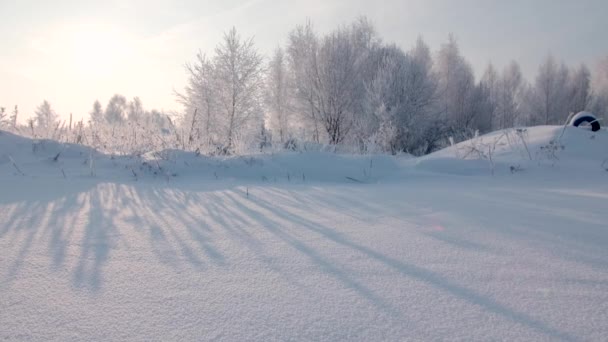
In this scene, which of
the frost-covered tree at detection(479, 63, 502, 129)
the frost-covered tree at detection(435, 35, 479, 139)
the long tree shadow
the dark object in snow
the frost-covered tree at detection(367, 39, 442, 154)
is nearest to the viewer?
the long tree shadow

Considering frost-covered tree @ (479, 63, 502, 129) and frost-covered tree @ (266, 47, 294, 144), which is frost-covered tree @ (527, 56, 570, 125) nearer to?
frost-covered tree @ (479, 63, 502, 129)

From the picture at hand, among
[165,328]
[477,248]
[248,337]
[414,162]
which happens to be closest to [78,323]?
[165,328]

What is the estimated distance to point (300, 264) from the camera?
2.98 ft

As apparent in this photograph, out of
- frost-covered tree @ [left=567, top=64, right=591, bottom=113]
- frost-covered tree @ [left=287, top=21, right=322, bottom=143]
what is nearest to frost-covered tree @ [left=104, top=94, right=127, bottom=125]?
frost-covered tree @ [left=287, top=21, right=322, bottom=143]

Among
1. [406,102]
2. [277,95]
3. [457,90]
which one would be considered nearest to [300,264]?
[406,102]

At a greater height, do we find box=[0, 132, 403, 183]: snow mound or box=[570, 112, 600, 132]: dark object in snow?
box=[570, 112, 600, 132]: dark object in snow

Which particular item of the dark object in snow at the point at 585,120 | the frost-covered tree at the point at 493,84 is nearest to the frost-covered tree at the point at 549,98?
the frost-covered tree at the point at 493,84

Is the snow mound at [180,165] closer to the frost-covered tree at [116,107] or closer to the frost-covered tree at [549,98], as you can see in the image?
the frost-covered tree at [549,98]

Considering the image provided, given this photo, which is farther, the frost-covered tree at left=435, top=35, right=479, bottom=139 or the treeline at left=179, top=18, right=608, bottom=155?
the frost-covered tree at left=435, top=35, right=479, bottom=139

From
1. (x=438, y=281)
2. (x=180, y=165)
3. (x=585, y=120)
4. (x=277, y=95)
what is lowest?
(x=438, y=281)

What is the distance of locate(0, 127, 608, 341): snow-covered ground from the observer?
62cm

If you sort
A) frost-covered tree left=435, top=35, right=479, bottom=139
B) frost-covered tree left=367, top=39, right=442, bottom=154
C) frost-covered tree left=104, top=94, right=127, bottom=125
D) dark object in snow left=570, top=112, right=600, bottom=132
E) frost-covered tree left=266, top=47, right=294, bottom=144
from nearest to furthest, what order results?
dark object in snow left=570, top=112, right=600, bottom=132 < frost-covered tree left=367, top=39, right=442, bottom=154 < frost-covered tree left=266, top=47, right=294, bottom=144 < frost-covered tree left=435, top=35, right=479, bottom=139 < frost-covered tree left=104, top=94, right=127, bottom=125

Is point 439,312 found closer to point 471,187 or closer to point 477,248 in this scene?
point 477,248

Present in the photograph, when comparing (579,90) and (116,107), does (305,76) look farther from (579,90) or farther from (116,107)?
(116,107)
